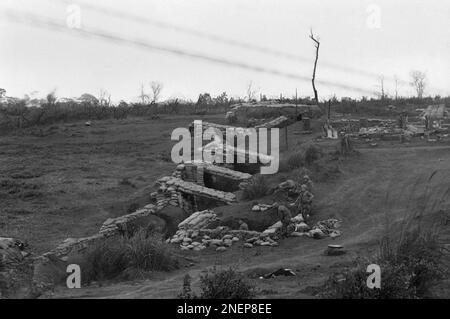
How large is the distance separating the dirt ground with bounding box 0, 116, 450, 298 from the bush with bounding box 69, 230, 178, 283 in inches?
12.8

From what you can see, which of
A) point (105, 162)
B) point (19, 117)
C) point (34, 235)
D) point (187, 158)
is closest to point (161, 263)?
point (34, 235)

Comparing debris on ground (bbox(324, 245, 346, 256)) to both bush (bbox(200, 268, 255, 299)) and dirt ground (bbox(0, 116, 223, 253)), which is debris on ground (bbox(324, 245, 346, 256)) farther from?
dirt ground (bbox(0, 116, 223, 253))

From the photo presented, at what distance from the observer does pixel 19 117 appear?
34.5 metres

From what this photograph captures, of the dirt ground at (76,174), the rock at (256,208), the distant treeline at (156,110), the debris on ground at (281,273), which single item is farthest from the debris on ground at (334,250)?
the distant treeline at (156,110)

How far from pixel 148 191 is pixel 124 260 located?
8.06 metres

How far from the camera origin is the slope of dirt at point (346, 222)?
8.05 metres

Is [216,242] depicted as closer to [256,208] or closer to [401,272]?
[256,208]

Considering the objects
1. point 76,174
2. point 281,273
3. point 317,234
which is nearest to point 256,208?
point 317,234

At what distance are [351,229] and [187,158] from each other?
1037 cm

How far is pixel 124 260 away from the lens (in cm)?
943

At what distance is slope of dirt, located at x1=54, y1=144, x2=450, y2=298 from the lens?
8.05 metres

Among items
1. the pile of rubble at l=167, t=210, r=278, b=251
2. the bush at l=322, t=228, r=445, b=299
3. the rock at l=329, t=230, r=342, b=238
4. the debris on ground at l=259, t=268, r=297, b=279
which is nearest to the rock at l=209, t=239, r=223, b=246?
the pile of rubble at l=167, t=210, r=278, b=251
